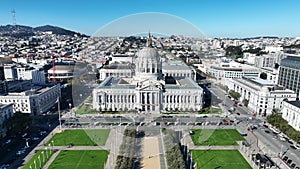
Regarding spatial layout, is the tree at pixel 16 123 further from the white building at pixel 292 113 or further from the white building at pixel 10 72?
the white building at pixel 292 113

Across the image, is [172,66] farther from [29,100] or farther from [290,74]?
[29,100]

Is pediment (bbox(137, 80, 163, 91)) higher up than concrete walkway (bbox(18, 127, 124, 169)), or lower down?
higher up

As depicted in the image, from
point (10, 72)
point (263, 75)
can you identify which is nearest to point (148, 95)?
point (10, 72)

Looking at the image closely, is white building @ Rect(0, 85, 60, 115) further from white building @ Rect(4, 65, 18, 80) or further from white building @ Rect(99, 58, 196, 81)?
white building @ Rect(99, 58, 196, 81)

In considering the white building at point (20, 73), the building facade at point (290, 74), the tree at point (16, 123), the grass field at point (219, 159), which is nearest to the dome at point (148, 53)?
the grass field at point (219, 159)

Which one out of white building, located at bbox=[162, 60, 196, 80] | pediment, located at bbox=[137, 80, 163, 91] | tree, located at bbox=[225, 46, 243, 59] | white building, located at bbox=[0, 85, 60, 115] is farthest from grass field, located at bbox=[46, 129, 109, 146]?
tree, located at bbox=[225, 46, 243, 59]

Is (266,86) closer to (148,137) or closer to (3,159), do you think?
(148,137)

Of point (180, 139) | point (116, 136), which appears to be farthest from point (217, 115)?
point (116, 136)
